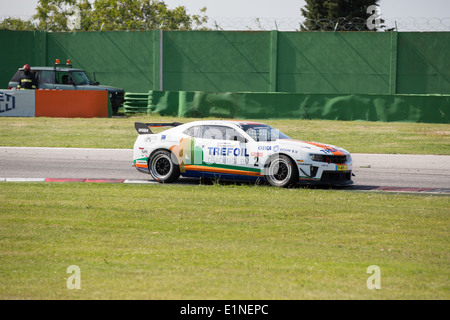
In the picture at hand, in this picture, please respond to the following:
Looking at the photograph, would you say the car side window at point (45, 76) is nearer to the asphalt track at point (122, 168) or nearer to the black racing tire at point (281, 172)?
the asphalt track at point (122, 168)

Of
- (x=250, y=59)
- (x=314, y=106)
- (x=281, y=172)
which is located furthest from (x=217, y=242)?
(x=250, y=59)

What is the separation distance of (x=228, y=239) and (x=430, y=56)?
28.9 m

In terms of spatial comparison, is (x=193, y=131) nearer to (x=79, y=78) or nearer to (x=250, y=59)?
(x=79, y=78)

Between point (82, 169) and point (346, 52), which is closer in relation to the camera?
point (82, 169)

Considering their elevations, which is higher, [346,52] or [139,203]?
[346,52]

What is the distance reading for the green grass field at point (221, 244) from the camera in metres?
5.54

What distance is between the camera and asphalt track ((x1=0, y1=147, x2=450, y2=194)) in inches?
497

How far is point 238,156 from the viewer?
11.9 metres

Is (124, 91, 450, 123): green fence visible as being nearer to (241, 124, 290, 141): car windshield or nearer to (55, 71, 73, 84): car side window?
(55, 71, 73, 84): car side window

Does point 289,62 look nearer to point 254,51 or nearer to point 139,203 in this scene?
point 254,51

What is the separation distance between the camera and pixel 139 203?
978cm

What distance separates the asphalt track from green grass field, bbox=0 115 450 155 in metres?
1.68

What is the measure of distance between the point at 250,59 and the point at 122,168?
21653 mm

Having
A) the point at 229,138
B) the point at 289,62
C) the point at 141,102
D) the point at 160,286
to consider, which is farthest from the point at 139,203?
the point at 289,62
